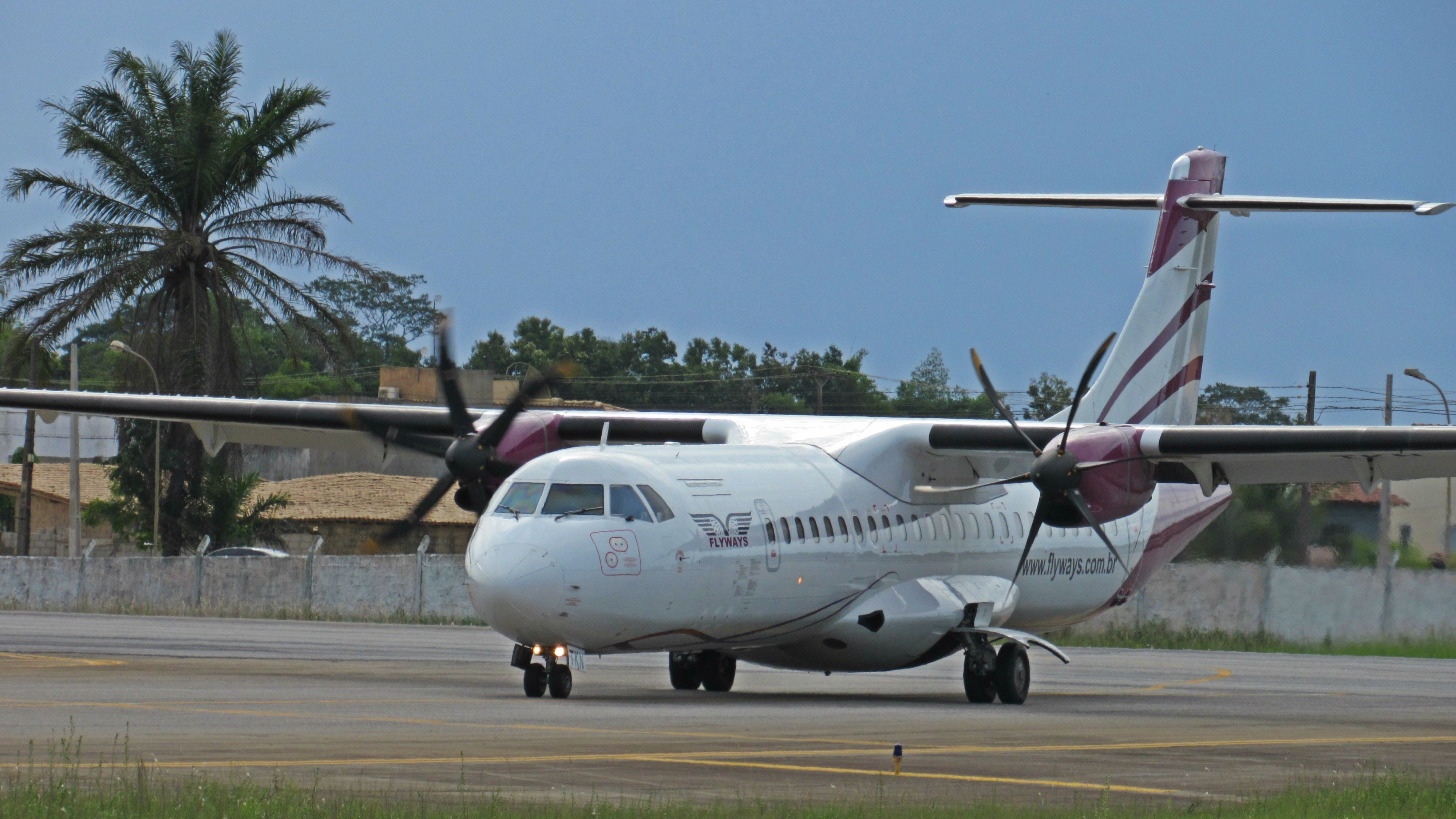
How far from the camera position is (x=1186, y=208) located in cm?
2592

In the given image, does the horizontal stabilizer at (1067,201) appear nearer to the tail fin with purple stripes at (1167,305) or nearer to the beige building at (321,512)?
the tail fin with purple stripes at (1167,305)

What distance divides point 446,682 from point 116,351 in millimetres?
27083

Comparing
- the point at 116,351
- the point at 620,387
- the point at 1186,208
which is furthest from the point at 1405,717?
the point at 620,387

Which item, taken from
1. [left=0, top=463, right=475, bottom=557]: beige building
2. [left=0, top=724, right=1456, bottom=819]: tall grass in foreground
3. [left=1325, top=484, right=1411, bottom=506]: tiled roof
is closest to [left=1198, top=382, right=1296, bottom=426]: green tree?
[left=1325, top=484, right=1411, bottom=506]: tiled roof

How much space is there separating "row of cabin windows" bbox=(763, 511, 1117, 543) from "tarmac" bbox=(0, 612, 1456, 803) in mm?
1907

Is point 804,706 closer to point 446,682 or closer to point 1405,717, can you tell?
point 446,682

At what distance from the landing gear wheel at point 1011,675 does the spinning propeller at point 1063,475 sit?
1629 mm

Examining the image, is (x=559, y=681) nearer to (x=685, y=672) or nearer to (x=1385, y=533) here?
(x=685, y=672)

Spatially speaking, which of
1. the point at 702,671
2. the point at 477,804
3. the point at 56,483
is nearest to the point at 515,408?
the point at 702,671

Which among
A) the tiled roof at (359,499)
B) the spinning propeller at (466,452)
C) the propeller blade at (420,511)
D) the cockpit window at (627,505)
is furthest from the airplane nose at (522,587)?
the tiled roof at (359,499)

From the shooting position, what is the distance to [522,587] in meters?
16.5

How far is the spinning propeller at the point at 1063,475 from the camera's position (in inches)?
783

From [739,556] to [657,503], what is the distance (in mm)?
1273

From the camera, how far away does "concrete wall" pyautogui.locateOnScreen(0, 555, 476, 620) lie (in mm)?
42250
